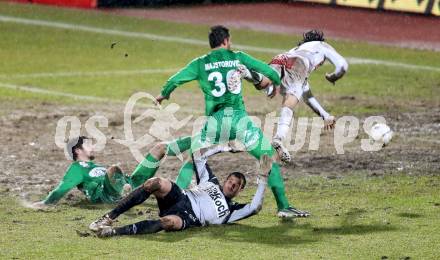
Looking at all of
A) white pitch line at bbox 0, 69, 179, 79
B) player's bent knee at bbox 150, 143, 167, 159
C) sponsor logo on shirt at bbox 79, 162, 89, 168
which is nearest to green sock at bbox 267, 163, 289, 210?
player's bent knee at bbox 150, 143, 167, 159

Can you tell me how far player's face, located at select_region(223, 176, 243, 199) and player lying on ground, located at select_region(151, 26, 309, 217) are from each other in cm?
85

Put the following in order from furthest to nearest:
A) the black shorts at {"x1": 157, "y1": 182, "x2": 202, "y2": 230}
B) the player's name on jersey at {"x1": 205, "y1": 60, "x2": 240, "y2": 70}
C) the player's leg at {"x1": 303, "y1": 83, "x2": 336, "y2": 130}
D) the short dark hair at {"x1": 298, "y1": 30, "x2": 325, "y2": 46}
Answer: the short dark hair at {"x1": 298, "y1": 30, "x2": 325, "y2": 46} < the player's leg at {"x1": 303, "y1": 83, "x2": 336, "y2": 130} < the player's name on jersey at {"x1": 205, "y1": 60, "x2": 240, "y2": 70} < the black shorts at {"x1": 157, "y1": 182, "x2": 202, "y2": 230}

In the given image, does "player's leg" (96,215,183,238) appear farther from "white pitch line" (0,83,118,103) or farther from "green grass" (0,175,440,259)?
"white pitch line" (0,83,118,103)

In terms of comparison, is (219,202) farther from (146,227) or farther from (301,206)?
(301,206)

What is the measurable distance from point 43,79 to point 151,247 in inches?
546

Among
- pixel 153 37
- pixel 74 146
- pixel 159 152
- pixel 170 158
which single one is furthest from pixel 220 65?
pixel 153 37

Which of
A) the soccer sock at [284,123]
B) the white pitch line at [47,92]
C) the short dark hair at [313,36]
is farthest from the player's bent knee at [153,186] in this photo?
the white pitch line at [47,92]

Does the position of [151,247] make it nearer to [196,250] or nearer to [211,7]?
[196,250]

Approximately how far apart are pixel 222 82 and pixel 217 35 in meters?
0.55

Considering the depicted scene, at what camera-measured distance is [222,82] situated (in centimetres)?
1418

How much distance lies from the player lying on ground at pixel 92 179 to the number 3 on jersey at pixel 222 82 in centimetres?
126

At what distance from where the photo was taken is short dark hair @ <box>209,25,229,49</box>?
46.4 ft

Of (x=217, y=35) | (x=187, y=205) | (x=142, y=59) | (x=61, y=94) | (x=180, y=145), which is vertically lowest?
(x=187, y=205)

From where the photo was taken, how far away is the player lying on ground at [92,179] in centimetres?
1462
